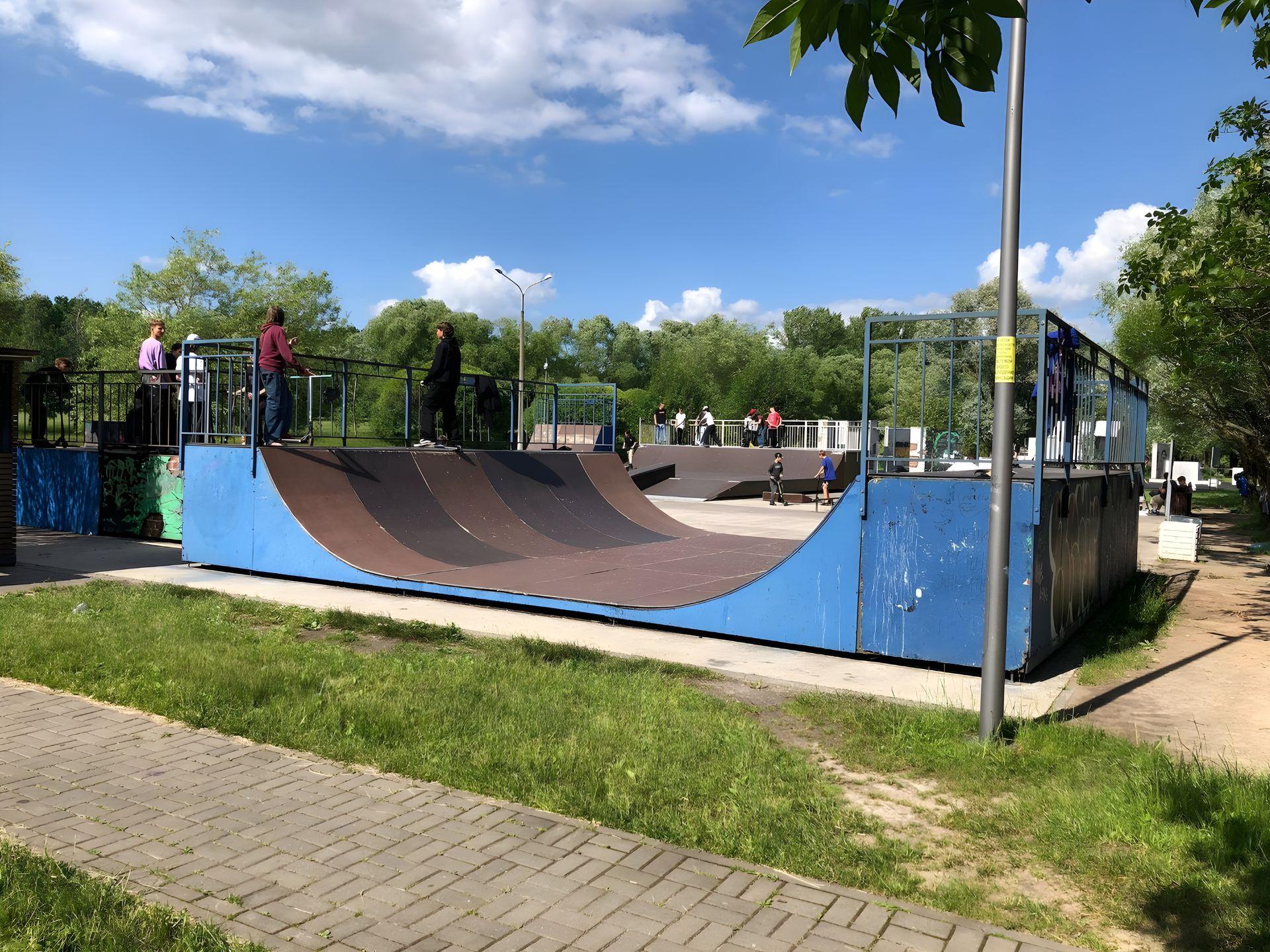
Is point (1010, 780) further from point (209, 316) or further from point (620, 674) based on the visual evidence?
point (209, 316)

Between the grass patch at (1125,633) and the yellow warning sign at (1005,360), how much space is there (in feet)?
9.66

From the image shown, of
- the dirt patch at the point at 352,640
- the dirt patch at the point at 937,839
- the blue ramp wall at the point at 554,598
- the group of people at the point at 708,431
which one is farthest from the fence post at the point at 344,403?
the group of people at the point at 708,431

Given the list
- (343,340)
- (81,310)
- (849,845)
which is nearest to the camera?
(849,845)

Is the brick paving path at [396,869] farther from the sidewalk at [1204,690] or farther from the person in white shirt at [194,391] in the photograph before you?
the person in white shirt at [194,391]

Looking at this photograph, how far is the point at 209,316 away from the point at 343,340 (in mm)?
9789

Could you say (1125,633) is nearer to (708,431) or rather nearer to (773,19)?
(773,19)

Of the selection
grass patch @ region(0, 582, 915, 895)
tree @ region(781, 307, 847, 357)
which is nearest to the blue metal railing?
grass patch @ region(0, 582, 915, 895)

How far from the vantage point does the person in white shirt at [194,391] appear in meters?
12.0

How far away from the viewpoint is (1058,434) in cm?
895

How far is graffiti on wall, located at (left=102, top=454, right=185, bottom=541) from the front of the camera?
13.9m

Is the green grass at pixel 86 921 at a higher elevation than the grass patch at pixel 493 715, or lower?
higher

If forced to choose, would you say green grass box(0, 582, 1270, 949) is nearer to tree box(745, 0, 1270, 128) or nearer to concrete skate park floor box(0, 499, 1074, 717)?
concrete skate park floor box(0, 499, 1074, 717)

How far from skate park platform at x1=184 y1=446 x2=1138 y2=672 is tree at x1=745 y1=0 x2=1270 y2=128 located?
A: 202 inches

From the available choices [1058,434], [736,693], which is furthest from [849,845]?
[1058,434]
